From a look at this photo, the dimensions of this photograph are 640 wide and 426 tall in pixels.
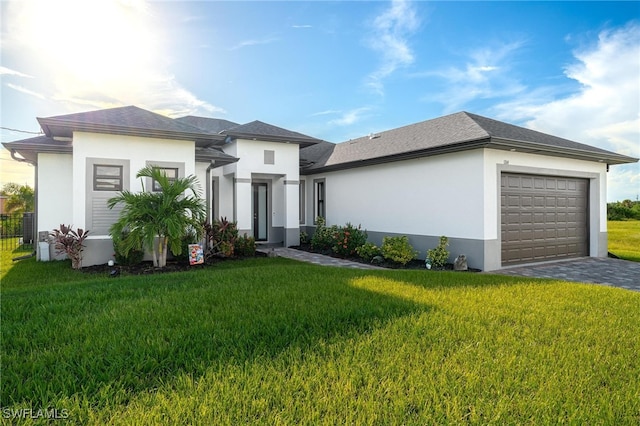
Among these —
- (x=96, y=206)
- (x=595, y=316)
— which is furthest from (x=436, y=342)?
(x=96, y=206)

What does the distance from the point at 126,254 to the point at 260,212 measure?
6.96 metres

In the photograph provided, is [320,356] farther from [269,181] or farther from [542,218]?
[269,181]

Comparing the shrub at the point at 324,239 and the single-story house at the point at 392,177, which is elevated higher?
the single-story house at the point at 392,177

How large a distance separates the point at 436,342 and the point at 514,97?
525 inches

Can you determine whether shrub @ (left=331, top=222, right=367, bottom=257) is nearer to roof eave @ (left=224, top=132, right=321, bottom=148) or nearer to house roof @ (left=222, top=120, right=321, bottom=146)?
roof eave @ (left=224, top=132, right=321, bottom=148)

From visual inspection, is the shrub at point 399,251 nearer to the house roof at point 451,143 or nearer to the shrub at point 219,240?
the house roof at point 451,143

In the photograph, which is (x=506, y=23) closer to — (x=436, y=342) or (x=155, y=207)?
(x=436, y=342)

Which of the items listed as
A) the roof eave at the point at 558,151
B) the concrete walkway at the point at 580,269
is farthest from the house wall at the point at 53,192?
the roof eave at the point at 558,151

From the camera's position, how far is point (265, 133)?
13656 millimetres

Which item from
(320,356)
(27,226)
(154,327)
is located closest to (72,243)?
(154,327)

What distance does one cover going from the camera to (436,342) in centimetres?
396

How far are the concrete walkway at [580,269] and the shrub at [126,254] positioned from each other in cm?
427

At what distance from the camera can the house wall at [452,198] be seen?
377 inches

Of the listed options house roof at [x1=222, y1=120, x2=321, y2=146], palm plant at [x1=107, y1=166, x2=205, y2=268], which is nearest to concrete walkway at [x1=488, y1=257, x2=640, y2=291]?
palm plant at [x1=107, y1=166, x2=205, y2=268]
